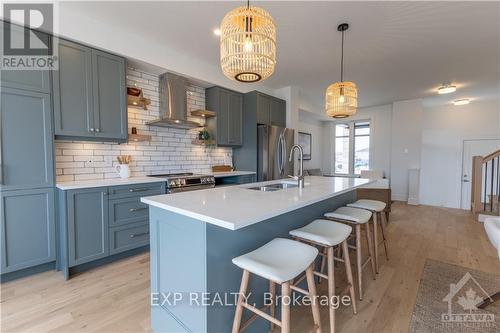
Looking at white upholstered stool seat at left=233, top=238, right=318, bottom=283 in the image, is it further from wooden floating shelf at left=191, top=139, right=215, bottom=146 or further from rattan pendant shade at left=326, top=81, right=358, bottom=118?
wooden floating shelf at left=191, top=139, right=215, bottom=146

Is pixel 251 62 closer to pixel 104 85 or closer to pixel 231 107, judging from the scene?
pixel 104 85

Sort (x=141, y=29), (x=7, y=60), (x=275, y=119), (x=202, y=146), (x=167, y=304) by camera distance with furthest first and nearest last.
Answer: (x=275, y=119), (x=202, y=146), (x=141, y=29), (x=7, y=60), (x=167, y=304)

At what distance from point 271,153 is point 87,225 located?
2888mm

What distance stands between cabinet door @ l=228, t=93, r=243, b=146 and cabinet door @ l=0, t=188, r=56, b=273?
8.50 ft

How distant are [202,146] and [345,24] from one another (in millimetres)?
2702

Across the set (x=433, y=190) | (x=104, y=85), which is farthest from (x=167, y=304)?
(x=433, y=190)

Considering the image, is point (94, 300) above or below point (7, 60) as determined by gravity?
below

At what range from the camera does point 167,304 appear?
1509 mm

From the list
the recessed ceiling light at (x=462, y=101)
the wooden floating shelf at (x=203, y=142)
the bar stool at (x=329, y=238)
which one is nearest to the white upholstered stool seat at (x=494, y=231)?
the bar stool at (x=329, y=238)

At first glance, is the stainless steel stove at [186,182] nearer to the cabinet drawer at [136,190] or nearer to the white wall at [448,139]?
the cabinet drawer at [136,190]

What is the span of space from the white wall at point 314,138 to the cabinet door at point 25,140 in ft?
19.2

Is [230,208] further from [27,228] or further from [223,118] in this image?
[223,118]

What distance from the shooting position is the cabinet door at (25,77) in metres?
2.08

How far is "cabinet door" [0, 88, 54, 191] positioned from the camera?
6.81 feet
